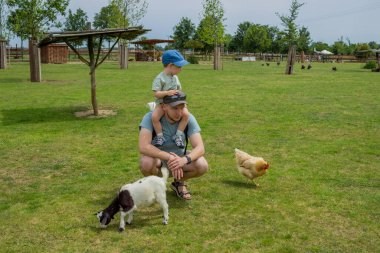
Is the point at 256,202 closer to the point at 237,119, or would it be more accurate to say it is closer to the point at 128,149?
the point at 128,149

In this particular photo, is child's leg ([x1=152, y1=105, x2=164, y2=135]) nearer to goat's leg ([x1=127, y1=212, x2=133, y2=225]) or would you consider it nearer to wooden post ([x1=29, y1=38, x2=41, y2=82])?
goat's leg ([x1=127, y1=212, x2=133, y2=225])

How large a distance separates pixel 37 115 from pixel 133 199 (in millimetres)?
8786

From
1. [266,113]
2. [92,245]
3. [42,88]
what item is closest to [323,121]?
[266,113]

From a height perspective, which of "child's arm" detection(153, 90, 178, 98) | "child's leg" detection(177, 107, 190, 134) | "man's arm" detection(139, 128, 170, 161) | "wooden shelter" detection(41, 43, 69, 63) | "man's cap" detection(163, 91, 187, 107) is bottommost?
"man's arm" detection(139, 128, 170, 161)

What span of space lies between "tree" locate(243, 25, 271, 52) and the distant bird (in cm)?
8579

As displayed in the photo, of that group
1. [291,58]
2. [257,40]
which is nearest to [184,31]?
[257,40]

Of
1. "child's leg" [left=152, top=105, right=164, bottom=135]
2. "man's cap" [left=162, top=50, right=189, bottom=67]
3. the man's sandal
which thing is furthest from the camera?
the man's sandal

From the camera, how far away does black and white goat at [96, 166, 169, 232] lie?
4809 millimetres

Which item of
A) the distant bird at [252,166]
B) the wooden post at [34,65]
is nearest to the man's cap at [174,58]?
the distant bird at [252,166]

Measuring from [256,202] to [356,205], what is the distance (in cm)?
127

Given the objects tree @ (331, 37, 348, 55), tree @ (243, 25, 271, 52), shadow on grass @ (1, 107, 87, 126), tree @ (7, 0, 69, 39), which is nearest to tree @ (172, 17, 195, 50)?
tree @ (243, 25, 271, 52)

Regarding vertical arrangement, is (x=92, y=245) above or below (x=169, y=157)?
below

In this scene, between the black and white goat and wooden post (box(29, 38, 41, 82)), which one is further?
wooden post (box(29, 38, 41, 82))

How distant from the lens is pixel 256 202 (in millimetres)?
5781
